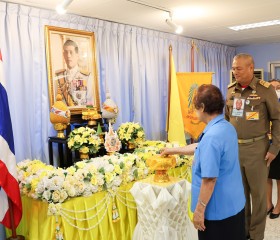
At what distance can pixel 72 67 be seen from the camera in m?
3.53

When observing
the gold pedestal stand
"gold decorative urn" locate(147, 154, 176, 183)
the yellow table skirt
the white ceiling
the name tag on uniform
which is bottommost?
the yellow table skirt

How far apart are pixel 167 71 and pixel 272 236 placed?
2703 mm

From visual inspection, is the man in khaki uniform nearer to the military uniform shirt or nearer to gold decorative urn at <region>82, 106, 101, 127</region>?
the military uniform shirt

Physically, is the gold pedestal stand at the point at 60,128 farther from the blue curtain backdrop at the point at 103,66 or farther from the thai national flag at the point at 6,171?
the thai national flag at the point at 6,171

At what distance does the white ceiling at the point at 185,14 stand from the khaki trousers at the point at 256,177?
1.52m

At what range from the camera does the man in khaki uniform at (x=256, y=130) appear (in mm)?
2662

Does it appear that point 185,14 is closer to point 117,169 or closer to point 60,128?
point 60,128

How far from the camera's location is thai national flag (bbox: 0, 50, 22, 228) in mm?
2285

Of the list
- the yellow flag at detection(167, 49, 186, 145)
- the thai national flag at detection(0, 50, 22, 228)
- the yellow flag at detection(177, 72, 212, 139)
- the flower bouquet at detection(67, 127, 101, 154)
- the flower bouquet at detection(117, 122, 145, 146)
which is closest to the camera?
the thai national flag at detection(0, 50, 22, 228)

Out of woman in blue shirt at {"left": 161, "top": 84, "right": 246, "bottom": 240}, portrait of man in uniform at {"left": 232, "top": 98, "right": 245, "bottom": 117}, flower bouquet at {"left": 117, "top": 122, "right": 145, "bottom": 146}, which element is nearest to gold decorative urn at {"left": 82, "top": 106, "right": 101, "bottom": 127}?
flower bouquet at {"left": 117, "top": 122, "right": 145, "bottom": 146}

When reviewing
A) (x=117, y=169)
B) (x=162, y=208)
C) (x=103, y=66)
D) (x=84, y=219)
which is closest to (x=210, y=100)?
(x=162, y=208)

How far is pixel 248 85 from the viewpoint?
271 centimetres

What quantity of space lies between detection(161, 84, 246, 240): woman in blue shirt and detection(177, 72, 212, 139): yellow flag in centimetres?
280

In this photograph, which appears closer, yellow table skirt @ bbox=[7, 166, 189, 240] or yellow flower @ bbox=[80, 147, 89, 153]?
yellow table skirt @ bbox=[7, 166, 189, 240]
